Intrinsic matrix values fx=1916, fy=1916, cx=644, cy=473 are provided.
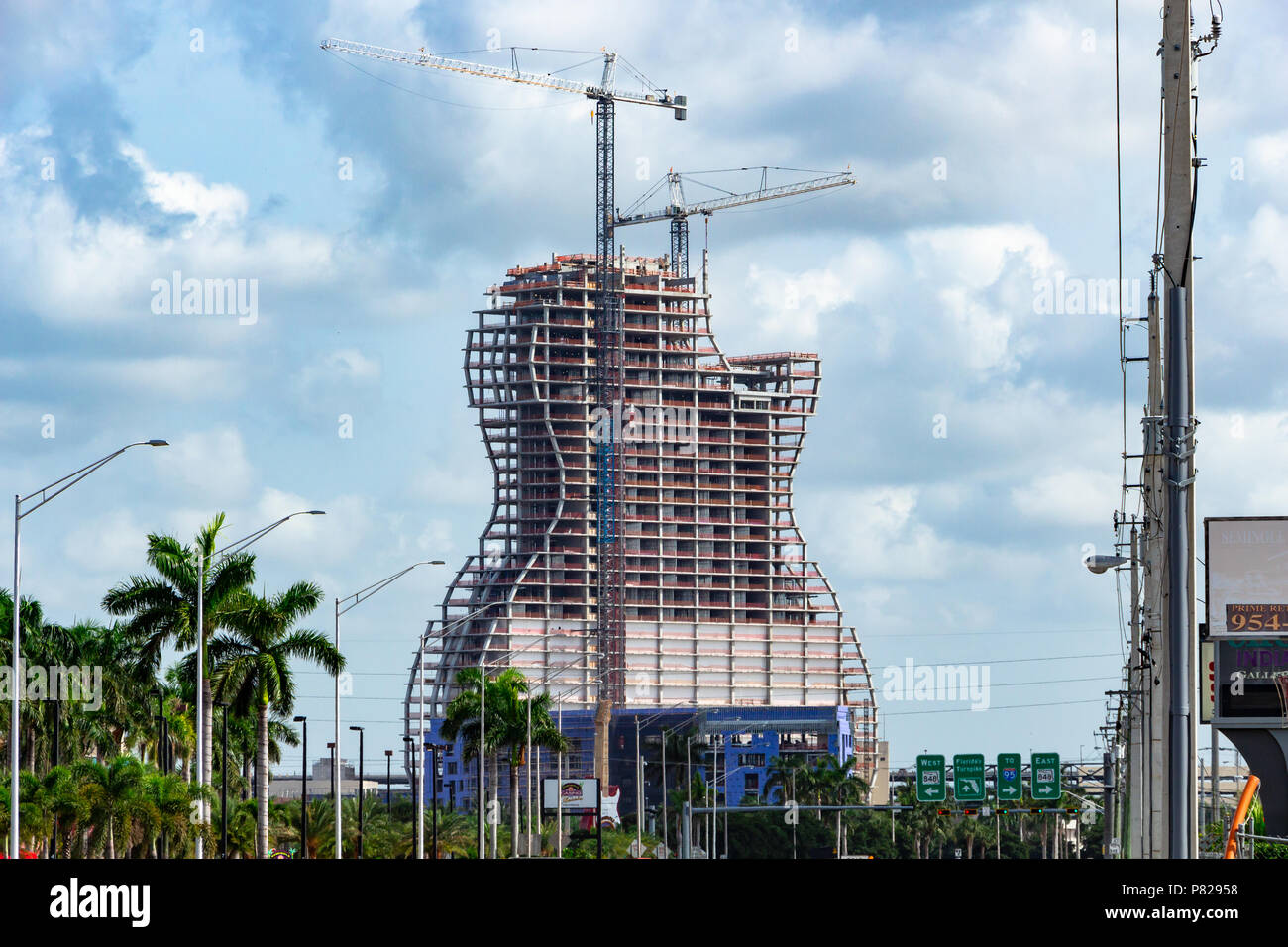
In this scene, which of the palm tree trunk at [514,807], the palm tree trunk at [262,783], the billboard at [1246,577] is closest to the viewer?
the palm tree trunk at [262,783]

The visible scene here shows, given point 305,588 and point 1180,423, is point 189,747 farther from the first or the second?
point 1180,423

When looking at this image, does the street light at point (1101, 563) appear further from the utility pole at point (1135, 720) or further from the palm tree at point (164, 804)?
the palm tree at point (164, 804)

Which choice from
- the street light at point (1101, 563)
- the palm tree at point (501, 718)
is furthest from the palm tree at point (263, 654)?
the palm tree at point (501, 718)

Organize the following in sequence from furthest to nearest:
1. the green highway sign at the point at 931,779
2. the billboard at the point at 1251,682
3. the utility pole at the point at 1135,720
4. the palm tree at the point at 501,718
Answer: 1. the palm tree at the point at 501,718
2. the green highway sign at the point at 931,779
3. the billboard at the point at 1251,682
4. the utility pole at the point at 1135,720

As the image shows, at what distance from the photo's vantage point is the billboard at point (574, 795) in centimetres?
17338

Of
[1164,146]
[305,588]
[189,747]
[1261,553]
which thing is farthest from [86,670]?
[1164,146]

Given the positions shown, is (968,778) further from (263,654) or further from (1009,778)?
(263,654)

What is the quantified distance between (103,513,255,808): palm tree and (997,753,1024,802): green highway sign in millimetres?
42263

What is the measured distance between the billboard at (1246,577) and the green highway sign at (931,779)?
17.8 m

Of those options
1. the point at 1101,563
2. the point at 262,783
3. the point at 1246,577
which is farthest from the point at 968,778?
the point at 1101,563

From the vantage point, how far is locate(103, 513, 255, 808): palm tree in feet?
209

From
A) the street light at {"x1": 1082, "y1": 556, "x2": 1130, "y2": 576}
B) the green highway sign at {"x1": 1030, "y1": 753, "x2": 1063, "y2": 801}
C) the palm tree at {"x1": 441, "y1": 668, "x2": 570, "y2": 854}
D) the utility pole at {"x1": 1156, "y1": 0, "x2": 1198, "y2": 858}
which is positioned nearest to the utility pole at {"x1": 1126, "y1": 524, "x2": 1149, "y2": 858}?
the green highway sign at {"x1": 1030, "y1": 753, "x2": 1063, "y2": 801}
